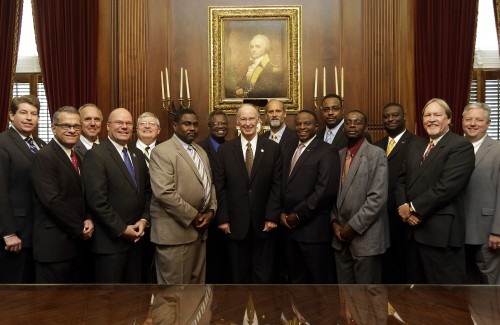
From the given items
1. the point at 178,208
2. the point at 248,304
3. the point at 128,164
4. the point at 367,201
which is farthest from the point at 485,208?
the point at 248,304

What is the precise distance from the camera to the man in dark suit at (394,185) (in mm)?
4379

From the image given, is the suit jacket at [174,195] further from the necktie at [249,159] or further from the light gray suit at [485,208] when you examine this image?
the light gray suit at [485,208]

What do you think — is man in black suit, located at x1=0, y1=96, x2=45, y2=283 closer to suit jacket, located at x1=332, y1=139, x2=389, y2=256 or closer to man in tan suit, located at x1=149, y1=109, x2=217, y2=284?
man in tan suit, located at x1=149, y1=109, x2=217, y2=284

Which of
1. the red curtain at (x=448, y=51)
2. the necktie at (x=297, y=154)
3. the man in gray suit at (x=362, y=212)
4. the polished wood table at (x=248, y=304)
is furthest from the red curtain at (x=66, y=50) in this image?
the polished wood table at (x=248, y=304)

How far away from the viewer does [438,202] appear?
383 centimetres

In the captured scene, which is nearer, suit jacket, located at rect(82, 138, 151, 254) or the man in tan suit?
suit jacket, located at rect(82, 138, 151, 254)

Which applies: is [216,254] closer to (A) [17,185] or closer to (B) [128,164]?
(B) [128,164]

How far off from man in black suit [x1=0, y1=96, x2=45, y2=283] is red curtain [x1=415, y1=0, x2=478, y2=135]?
4282mm

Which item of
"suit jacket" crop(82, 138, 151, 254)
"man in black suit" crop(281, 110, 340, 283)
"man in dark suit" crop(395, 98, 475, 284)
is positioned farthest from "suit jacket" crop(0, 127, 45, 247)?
Answer: "man in dark suit" crop(395, 98, 475, 284)

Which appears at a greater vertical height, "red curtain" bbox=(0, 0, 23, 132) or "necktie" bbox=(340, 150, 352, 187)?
"red curtain" bbox=(0, 0, 23, 132)

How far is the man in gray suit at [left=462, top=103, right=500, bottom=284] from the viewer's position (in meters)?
4.07

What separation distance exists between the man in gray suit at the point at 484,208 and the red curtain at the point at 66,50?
14.1 ft

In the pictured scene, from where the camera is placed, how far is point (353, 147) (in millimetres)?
4180

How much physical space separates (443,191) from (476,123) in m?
0.73
